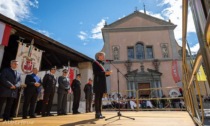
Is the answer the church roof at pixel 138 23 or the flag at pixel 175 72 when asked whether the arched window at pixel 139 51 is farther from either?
the flag at pixel 175 72

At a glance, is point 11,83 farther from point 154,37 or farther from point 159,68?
point 154,37

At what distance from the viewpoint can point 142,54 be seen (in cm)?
1877

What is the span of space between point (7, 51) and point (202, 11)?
8.56 m

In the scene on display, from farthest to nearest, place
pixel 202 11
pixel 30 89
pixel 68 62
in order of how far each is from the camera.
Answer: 1. pixel 68 62
2. pixel 30 89
3. pixel 202 11

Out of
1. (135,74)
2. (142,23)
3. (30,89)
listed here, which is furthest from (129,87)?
(30,89)

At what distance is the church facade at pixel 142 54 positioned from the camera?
56.0 ft

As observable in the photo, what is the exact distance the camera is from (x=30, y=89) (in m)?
4.56

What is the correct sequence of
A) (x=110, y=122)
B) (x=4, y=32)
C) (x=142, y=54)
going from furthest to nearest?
1. (x=142, y=54)
2. (x=4, y=32)
3. (x=110, y=122)

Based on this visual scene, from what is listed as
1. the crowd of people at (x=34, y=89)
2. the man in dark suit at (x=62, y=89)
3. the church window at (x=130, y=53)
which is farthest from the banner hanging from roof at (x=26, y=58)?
the church window at (x=130, y=53)

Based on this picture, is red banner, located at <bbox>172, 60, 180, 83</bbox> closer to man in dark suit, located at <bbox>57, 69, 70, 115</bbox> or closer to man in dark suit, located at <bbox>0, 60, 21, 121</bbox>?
man in dark suit, located at <bbox>57, 69, 70, 115</bbox>

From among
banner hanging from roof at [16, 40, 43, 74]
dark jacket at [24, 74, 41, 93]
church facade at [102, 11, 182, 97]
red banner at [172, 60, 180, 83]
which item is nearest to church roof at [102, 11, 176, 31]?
church facade at [102, 11, 182, 97]

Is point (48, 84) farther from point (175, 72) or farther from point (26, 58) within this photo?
point (175, 72)

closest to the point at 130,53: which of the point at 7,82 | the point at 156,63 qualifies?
the point at 156,63

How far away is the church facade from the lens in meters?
17.1
